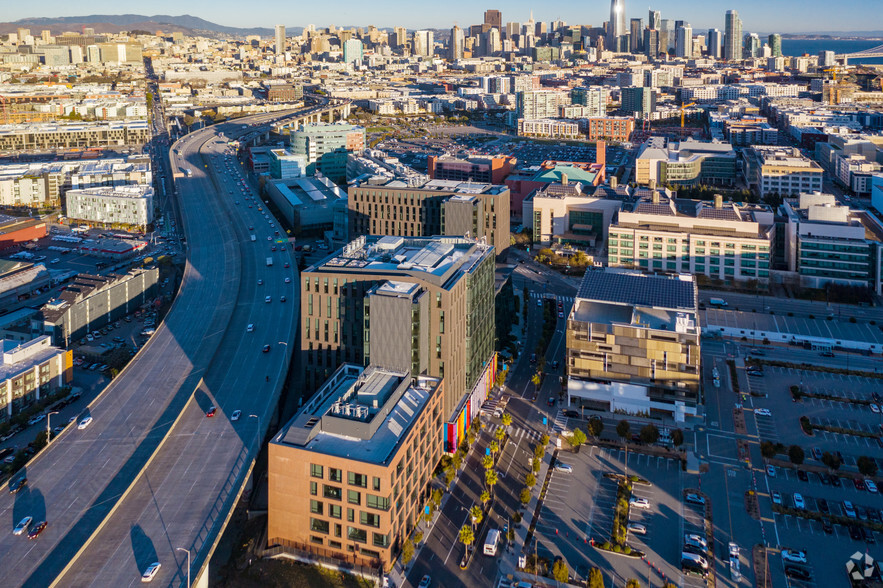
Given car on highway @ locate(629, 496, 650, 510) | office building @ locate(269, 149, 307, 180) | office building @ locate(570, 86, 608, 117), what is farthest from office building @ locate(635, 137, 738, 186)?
car on highway @ locate(629, 496, 650, 510)

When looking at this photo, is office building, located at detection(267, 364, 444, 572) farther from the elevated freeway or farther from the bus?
the bus

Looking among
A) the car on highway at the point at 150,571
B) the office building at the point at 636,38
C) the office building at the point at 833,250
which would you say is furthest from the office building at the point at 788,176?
the office building at the point at 636,38

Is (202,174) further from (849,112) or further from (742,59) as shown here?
(742,59)

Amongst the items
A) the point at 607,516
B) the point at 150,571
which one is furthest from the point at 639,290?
the point at 150,571

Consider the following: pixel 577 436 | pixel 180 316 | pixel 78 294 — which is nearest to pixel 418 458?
pixel 577 436

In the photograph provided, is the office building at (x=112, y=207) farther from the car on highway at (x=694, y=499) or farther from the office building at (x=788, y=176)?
the office building at (x=788, y=176)

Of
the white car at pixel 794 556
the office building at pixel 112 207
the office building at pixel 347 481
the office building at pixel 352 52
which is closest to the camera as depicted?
the office building at pixel 347 481
